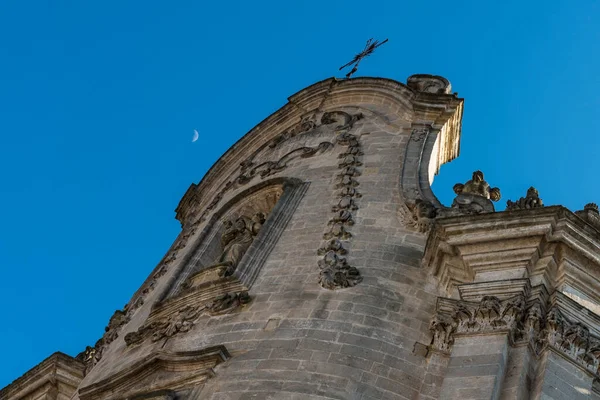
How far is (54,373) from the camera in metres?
16.3

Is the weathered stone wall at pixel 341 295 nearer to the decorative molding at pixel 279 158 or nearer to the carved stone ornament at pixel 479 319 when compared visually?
the decorative molding at pixel 279 158

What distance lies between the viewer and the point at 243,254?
47.4ft

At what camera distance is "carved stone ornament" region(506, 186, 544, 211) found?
1252cm

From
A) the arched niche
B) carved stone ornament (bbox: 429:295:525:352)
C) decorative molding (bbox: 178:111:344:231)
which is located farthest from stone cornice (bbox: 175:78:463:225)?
carved stone ornament (bbox: 429:295:525:352)

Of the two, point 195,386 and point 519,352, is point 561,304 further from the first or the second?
point 195,386

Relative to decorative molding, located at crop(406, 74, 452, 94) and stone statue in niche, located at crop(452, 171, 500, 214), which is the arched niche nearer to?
stone statue in niche, located at crop(452, 171, 500, 214)

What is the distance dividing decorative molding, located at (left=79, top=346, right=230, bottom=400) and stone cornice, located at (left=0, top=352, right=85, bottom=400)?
9.47 feet

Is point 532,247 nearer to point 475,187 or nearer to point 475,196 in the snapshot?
point 475,196

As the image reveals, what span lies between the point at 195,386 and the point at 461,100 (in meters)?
7.99

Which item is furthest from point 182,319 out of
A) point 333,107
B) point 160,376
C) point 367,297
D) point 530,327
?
point 333,107

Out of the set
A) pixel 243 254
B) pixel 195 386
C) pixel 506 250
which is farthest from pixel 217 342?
pixel 506 250

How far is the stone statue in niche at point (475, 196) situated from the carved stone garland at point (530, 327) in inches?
90.1

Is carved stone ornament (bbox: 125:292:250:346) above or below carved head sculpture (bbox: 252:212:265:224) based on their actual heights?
below

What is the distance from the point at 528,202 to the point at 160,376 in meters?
4.99
